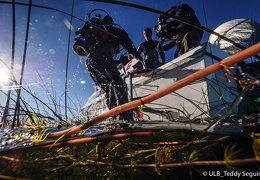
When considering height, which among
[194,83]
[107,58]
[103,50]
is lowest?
[194,83]

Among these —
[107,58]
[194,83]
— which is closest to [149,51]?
[107,58]

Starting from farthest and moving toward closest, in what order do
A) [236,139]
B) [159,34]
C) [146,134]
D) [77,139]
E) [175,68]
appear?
[159,34] → [175,68] → [236,139] → [146,134] → [77,139]

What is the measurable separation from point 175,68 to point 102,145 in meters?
2.98

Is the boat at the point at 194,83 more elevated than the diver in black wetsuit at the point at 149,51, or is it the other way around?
the diver in black wetsuit at the point at 149,51

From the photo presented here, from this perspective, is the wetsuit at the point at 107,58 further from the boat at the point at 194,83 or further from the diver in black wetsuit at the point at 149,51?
the boat at the point at 194,83

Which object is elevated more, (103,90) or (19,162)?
(103,90)

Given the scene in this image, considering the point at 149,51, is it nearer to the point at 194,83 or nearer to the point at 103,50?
the point at 103,50

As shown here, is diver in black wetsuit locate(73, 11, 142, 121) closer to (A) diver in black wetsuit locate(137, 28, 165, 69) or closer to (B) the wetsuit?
(B) the wetsuit

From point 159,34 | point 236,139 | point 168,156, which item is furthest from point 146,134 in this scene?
point 159,34

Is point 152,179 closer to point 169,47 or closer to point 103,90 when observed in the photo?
point 103,90

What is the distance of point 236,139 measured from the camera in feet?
2.42

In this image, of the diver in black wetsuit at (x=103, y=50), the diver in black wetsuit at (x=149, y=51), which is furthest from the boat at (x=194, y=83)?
the diver in black wetsuit at (x=103, y=50)

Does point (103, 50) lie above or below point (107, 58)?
above

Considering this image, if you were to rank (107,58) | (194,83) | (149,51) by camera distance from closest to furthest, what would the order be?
(194,83), (107,58), (149,51)
